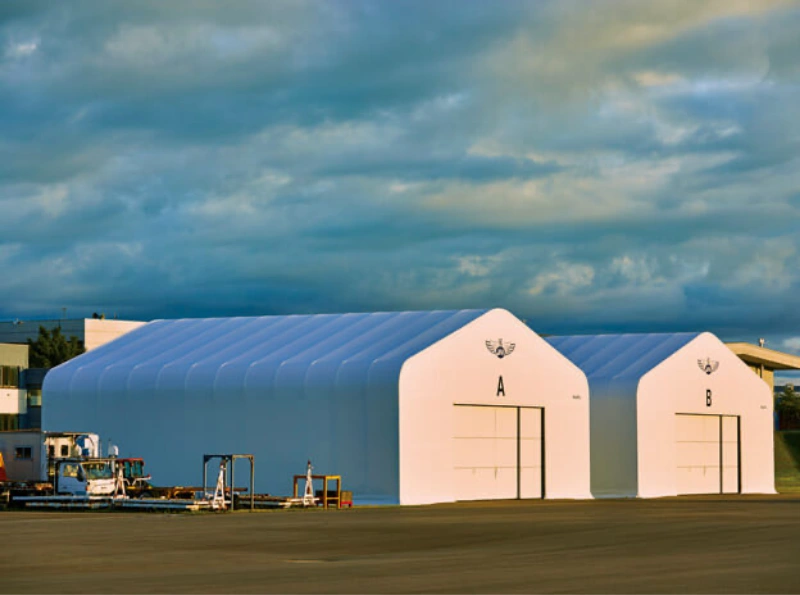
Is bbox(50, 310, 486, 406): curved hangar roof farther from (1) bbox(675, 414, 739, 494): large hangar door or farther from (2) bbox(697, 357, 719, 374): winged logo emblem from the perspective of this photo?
(2) bbox(697, 357, 719, 374): winged logo emblem

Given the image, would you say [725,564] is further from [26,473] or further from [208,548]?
[26,473]

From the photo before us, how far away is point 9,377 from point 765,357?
63243mm

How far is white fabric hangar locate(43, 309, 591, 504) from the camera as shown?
52312mm

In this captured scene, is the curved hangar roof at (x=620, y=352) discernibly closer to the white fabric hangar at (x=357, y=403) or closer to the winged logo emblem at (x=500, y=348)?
the white fabric hangar at (x=357, y=403)

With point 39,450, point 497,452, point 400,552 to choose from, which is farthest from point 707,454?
point 400,552

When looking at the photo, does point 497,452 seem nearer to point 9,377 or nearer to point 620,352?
point 620,352

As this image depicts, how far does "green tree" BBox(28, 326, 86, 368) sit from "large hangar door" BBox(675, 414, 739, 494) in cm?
9391

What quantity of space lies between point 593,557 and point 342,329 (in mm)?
32937

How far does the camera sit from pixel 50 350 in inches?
6063

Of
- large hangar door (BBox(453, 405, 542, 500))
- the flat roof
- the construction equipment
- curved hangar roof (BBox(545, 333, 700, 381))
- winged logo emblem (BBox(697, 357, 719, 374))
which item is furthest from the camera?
the flat roof

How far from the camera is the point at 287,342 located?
5806 cm

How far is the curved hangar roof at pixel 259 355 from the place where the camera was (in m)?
53.6

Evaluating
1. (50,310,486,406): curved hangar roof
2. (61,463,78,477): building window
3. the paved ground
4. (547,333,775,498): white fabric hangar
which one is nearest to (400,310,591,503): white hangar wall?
(50,310,486,406): curved hangar roof

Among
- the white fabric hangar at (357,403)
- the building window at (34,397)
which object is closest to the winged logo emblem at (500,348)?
the white fabric hangar at (357,403)
